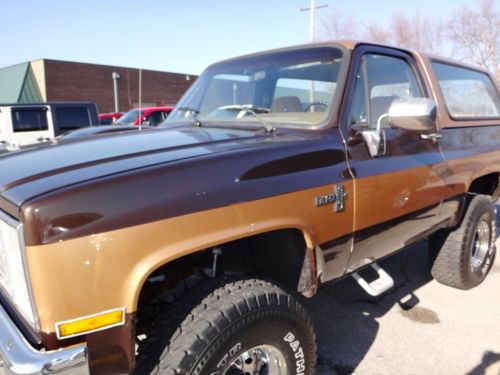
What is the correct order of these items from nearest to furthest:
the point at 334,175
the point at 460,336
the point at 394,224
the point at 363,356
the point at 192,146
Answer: the point at 192,146 → the point at 334,175 → the point at 394,224 → the point at 363,356 → the point at 460,336

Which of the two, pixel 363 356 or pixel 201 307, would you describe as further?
pixel 363 356

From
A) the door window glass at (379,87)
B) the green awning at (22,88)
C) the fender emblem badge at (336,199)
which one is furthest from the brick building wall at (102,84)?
the fender emblem badge at (336,199)

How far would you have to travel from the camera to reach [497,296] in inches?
147

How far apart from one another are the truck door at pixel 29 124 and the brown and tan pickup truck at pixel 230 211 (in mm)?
8096

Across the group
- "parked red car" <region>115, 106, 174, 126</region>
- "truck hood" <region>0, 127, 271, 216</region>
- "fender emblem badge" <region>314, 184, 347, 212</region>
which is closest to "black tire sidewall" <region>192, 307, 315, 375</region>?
"fender emblem badge" <region>314, 184, 347, 212</region>

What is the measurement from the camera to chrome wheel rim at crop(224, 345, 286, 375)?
6.24ft

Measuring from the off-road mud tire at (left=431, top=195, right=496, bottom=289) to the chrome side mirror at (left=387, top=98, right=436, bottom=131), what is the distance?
5.31 ft

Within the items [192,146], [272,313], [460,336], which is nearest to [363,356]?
[460,336]

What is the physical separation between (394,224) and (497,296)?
6.15ft

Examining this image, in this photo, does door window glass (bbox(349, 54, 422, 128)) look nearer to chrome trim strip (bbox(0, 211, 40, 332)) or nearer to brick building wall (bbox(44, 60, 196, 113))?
chrome trim strip (bbox(0, 211, 40, 332))

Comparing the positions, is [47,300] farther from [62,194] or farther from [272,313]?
[272,313]

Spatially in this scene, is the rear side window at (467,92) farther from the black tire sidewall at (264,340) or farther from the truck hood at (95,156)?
the black tire sidewall at (264,340)

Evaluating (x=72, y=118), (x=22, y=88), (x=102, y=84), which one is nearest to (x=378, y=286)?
(x=72, y=118)

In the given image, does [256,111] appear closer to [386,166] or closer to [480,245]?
[386,166]
